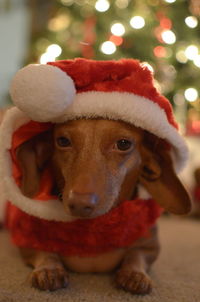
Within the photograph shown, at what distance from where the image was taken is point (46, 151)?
1316 millimetres

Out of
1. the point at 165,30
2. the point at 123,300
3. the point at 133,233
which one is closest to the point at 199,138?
the point at 165,30

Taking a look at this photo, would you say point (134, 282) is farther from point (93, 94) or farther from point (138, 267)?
point (93, 94)

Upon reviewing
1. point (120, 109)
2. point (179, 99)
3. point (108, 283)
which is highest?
point (179, 99)

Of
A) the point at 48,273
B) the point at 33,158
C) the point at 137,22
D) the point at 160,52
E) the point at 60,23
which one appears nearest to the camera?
the point at 48,273

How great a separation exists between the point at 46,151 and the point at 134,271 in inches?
19.5

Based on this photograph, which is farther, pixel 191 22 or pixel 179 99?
pixel 179 99

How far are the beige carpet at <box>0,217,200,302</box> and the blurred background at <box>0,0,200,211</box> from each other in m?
1.01

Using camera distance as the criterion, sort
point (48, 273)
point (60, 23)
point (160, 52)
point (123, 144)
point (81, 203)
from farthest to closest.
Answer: point (60, 23) → point (160, 52) → point (123, 144) → point (48, 273) → point (81, 203)

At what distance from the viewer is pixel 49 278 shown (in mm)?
1045

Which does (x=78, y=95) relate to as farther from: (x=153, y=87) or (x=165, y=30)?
(x=165, y=30)

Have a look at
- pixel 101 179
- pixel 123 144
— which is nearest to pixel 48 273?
pixel 101 179

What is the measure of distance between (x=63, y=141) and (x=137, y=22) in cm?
154

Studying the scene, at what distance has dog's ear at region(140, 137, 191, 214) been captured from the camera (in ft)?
4.28

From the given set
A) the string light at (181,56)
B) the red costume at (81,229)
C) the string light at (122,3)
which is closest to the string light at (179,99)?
the string light at (181,56)
